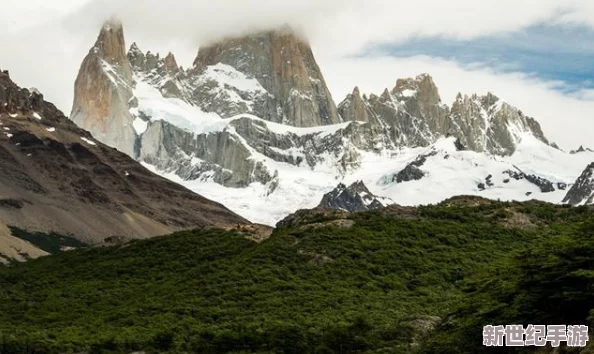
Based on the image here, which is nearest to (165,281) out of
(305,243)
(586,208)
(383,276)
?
(305,243)

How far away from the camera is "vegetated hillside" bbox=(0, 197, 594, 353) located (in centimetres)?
7100

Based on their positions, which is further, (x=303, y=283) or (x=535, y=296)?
(x=303, y=283)

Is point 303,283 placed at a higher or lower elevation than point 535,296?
higher

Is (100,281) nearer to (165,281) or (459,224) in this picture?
(165,281)

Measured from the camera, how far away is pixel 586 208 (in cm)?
10906

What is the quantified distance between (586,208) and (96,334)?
5488 cm

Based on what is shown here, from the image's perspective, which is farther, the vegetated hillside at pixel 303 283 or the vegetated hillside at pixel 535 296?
the vegetated hillside at pixel 303 283

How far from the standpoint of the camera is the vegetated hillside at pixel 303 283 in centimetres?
7100

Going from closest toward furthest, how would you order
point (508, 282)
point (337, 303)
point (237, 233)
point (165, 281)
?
point (508, 282)
point (337, 303)
point (165, 281)
point (237, 233)

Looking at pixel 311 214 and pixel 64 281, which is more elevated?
pixel 311 214

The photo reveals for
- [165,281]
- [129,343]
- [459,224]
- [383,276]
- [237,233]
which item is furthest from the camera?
[237,233]

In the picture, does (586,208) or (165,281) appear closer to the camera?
(165,281)

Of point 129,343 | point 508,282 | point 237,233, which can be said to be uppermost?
point 237,233

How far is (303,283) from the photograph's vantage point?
292 feet
